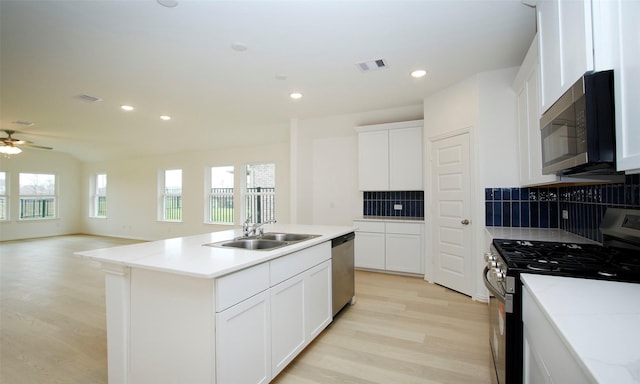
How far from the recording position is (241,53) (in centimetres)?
269

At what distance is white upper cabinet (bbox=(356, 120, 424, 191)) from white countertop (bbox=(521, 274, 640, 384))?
10.5 feet

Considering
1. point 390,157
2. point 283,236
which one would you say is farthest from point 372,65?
point 283,236

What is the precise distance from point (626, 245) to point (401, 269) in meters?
2.94

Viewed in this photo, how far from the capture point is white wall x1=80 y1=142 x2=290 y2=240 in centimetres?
634

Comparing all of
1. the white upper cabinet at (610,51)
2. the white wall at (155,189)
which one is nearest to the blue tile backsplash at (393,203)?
the white wall at (155,189)

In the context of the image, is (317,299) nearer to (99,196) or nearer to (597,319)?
(597,319)

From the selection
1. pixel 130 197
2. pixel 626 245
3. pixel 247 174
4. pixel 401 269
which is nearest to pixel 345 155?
pixel 401 269

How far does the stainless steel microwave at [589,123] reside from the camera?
3.36 ft

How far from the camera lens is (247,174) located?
6.80 m

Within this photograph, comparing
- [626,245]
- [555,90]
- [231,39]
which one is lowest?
[626,245]

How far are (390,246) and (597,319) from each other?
3.54 metres

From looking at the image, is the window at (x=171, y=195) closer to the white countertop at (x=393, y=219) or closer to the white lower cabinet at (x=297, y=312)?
the white countertop at (x=393, y=219)

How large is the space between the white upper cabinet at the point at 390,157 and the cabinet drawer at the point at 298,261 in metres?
2.16

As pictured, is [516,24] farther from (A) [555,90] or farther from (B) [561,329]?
(B) [561,329]
